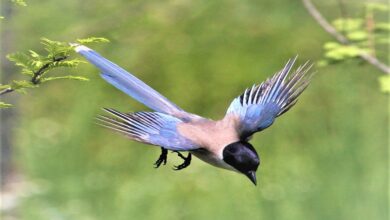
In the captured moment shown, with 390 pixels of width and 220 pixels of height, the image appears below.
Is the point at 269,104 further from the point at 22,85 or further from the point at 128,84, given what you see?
the point at 22,85

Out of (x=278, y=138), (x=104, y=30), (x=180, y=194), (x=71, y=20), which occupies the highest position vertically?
(x=71, y=20)

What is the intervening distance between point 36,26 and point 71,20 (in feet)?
0.57

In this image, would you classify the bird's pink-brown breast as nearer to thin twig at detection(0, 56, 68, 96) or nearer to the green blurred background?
thin twig at detection(0, 56, 68, 96)

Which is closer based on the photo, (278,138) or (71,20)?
(278,138)

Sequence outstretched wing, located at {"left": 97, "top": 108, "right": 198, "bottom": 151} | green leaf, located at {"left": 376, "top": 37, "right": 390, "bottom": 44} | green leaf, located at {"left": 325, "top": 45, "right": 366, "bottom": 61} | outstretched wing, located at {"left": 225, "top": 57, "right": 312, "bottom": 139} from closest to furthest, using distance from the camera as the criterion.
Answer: outstretched wing, located at {"left": 97, "top": 108, "right": 198, "bottom": 151}
outstretched wing, located at {"left": 225, "top": 57, "right": 312, "bottom": 139}
green leaf, located at {"left": 325, "top": 45, "right": 366, "bottom": 61}
green leaf, located at {"left": 376, "top": 37, "right": 390, "bottom": 44}

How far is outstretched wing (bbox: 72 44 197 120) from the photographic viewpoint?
1.06 meters

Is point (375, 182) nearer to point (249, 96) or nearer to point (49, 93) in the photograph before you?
point (49, 93)

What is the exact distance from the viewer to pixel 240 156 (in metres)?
1.04

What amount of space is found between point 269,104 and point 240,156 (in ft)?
0.45

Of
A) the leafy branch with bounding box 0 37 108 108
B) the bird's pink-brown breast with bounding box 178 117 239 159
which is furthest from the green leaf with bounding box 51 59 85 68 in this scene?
the bird's pink-brown breast with bounding box 178 117 239 159

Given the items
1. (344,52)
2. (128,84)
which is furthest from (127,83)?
(344,52)

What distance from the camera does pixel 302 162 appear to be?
3764 mm

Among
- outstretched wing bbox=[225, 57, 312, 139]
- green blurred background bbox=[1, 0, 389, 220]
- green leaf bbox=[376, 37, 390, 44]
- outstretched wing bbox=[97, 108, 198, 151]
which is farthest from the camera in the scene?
green blurred background bbox=[1, 0, 389, 220]

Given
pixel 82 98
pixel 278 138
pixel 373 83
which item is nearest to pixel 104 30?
pixel 82 98
